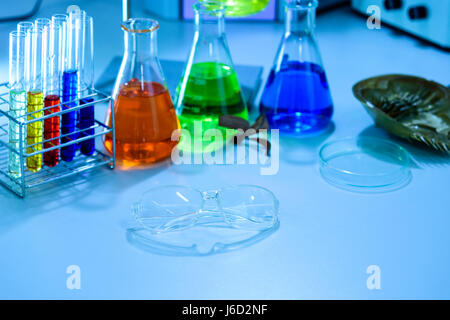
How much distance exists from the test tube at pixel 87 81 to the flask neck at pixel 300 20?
0.30 m

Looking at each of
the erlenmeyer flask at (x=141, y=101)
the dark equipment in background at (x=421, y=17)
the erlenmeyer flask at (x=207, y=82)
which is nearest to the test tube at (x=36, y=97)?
the erlenmeyer flask at (x=141, y=101)

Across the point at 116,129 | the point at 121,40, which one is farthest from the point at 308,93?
the point at 121,40

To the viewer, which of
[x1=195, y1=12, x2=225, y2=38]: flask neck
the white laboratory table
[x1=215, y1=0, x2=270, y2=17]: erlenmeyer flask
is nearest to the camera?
the white laboratory table

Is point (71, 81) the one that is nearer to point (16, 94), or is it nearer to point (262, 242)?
point (16, 94)

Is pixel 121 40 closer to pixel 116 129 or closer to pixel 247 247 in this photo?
pixel 116 129

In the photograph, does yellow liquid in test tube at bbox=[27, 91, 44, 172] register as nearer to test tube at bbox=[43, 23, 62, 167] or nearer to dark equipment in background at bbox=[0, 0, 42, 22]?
test tube at bbox=[43, 23, 62, 167]

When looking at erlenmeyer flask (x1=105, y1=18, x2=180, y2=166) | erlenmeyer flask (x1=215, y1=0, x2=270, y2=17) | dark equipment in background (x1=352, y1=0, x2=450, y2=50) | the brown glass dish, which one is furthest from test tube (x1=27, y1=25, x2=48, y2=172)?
dark equipment in background (x1=352, y1=0, x2=450, y2=50)

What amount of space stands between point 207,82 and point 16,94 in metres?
0.27

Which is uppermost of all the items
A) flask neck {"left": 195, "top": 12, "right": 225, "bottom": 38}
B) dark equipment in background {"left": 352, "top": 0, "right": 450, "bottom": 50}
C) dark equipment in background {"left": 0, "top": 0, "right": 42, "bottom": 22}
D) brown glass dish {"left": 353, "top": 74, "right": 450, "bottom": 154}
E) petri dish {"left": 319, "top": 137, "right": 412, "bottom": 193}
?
flask neck {"left": 195, "top": 12, "right": 225, "bottom": 38}

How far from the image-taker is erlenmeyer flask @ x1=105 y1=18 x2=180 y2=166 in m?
0.92

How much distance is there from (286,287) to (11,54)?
47 cm

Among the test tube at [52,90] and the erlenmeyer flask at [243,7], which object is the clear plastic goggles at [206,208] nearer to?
the test tube at [52,90]

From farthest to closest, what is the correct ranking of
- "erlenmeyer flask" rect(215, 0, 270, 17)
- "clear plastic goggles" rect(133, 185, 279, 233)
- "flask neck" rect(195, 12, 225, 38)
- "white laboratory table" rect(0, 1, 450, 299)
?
"erlenmeyer flask" rect(215, 0, 270, 17) < "flask neck" rect(195, 12, 225, 38) < "clear plastic goggles" rect(133, 185, 279, 233) < "white laboratory table" rect(0, 1, 450, 299)

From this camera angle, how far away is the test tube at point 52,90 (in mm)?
884
